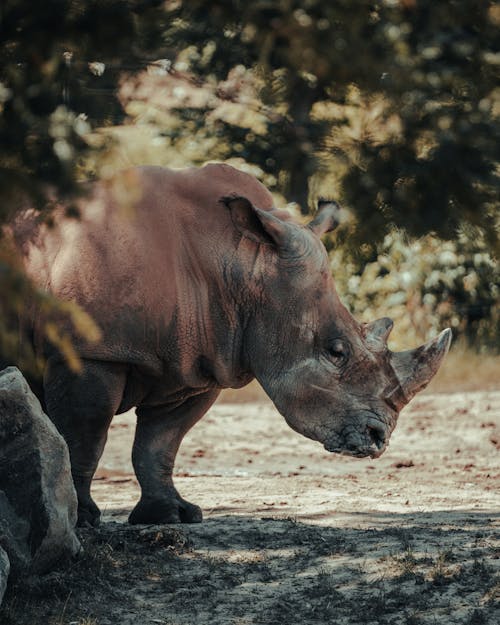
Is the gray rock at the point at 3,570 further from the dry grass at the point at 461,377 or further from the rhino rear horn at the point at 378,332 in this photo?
the dry grass at the point at 461,377

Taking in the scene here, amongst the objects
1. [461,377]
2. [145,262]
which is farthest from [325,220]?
[461,377]

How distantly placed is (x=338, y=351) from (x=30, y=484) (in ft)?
6.12

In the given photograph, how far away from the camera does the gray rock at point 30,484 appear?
5.88 metres

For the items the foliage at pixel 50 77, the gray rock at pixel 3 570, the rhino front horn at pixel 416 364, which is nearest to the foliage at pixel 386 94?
the foliage at pixel 50 77

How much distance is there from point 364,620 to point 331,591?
35 centimetres

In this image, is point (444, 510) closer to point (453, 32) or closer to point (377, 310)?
point (453, 32)

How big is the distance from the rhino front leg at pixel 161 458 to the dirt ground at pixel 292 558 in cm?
17

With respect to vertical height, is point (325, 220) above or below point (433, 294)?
above

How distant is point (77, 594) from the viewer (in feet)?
19.4

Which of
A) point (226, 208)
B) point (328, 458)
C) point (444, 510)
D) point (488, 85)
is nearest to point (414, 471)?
point (328, 458)

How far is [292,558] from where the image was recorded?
256 inches

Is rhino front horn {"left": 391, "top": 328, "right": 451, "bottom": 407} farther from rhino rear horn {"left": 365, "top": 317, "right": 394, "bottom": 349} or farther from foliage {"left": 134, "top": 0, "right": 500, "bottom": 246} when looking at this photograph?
foliage {"left": 134, "top": 0, "right": 500, "bottom": 246}

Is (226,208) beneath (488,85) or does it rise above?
beneath

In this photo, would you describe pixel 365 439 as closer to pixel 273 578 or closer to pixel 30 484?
pixel 273 578
